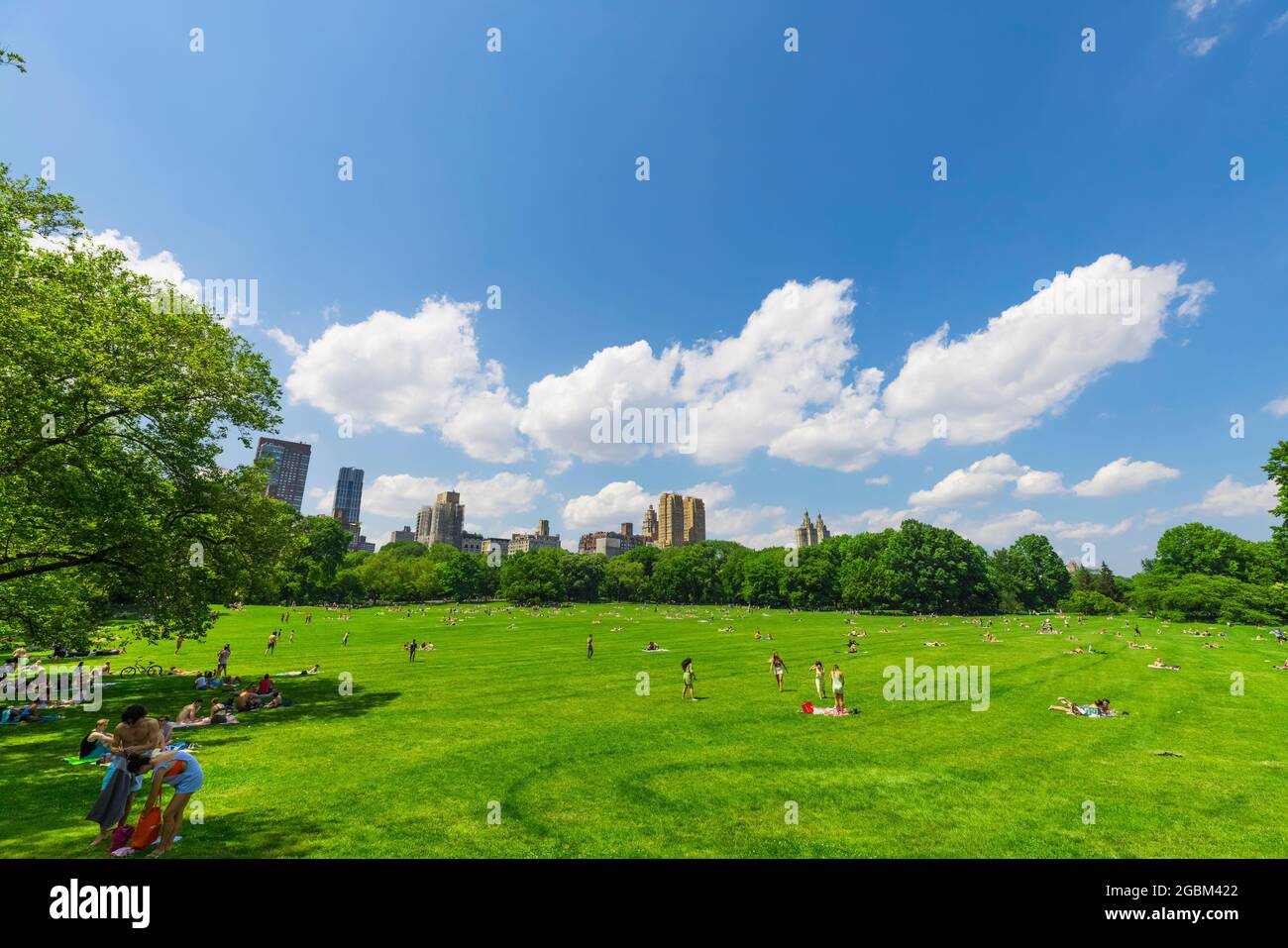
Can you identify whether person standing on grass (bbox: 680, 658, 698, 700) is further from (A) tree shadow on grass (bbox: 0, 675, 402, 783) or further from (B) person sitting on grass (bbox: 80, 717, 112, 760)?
(B) person sitting on grass (bbox: 80, 717, 112, 760)

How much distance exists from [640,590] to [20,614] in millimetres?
124148

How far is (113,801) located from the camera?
27.5ft

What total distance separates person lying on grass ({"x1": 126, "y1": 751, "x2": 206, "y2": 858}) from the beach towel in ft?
1.24

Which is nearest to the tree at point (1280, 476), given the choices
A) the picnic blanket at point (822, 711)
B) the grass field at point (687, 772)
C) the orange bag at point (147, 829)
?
the grass field at point (687, 772)

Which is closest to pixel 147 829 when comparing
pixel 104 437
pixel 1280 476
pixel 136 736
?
pixel 136 736

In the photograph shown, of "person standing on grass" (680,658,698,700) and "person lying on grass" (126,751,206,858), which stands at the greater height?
"person lying on grass" (126,751,206,858)

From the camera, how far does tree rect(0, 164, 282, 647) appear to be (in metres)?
14.5

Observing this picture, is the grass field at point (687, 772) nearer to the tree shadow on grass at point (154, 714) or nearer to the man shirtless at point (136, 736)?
the tree shadow on grass at point (154, 714)

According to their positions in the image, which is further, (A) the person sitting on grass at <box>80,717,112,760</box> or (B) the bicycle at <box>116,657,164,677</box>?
(B) the bicycle at <box>116,657,164,677</box>

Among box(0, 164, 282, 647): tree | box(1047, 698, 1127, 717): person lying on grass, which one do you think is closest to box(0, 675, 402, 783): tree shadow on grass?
box(0, 164, 282, 647): tree

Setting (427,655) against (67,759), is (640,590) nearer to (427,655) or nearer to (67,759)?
(427,655)
